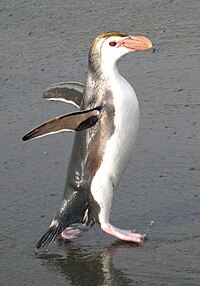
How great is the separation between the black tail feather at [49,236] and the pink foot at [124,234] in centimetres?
22

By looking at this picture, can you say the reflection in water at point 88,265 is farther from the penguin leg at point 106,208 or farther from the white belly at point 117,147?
the white belly at point 117,147

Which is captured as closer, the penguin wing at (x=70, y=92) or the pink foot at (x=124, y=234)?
the pink foot at (x=124, y=234)

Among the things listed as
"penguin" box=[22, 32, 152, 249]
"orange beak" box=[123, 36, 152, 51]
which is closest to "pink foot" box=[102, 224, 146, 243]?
"penguin" box=[22, 32, 152, 249]

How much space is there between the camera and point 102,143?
4.41 m

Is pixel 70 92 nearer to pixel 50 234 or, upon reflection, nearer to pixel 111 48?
pixel 111 48

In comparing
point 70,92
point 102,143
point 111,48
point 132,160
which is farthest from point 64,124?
point 132,160

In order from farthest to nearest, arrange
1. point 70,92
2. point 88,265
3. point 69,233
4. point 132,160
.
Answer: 1. point 132,160
2. point 70,92
3. point 69,233
4. point 88,265

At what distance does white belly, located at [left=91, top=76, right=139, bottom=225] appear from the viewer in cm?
435

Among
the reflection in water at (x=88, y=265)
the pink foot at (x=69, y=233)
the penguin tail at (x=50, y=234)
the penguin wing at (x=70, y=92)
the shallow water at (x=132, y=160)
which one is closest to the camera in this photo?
the reflection in water at (x=88, y=265)

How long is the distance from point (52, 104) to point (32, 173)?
1125mm

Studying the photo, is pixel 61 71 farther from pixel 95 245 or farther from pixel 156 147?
pixel 95 245

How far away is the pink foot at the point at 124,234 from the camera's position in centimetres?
436

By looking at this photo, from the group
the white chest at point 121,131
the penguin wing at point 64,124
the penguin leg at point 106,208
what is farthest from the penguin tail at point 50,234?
the penguin wing at point 64,124

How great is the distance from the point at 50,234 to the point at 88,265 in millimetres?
277
